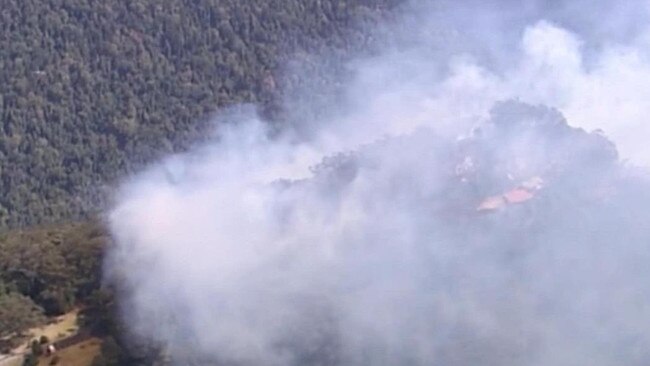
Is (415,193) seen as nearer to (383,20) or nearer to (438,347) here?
(438,347)

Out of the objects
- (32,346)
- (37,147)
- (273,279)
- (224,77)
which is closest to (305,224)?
(273,279)

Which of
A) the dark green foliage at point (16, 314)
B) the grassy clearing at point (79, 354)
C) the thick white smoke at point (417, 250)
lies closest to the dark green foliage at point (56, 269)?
the dark green foliage at point (16, 314)

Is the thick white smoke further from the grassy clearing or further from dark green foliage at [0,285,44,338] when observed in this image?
dark green foliage at [0,285,44,338]

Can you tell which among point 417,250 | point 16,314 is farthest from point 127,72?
point 417,250

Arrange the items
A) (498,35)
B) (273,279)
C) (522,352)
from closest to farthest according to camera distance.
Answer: (522,352) < (273,279) < (498,35)

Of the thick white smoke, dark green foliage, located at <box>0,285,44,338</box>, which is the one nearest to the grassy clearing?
the thick white smoke

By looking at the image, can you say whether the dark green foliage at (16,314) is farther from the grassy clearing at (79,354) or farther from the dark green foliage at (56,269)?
the grassy clearing at (79,354)
